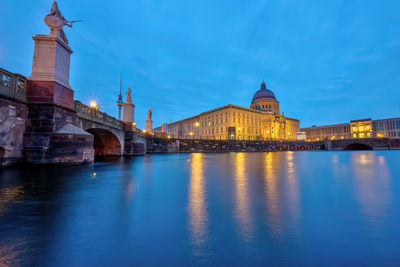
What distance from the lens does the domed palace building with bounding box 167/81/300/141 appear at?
257 ft

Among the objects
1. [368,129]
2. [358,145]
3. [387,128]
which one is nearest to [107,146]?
[358,145]

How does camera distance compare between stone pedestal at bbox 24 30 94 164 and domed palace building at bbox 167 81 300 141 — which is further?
domed palace building at bbox 167 81 300 141

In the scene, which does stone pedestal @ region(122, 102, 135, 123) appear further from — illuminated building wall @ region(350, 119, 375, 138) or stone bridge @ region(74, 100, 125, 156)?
illuminated building wall @ region(350, 119, 375, 138)

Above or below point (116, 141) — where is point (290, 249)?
below

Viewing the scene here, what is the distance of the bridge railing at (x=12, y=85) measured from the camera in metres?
8.42

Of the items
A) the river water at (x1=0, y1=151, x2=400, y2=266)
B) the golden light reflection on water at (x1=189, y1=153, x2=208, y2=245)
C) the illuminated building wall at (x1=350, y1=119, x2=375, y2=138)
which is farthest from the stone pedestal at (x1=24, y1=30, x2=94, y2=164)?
the illuminated building wall at (x1=350, y1=119, x2=375, y2=138)

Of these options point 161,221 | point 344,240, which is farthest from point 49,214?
point 344,240

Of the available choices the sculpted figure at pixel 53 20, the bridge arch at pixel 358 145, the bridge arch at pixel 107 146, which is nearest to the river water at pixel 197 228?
the sculpted figure at pixel 53 20

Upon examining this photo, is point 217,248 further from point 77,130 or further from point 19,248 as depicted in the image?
point 77,130

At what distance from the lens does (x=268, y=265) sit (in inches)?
78.0

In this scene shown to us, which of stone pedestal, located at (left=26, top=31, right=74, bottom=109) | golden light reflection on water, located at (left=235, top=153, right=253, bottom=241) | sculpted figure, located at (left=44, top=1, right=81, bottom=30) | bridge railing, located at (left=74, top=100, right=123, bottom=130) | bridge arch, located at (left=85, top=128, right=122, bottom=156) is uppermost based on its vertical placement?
sculpted figure, located at (left=44, top=1, right=81, bottom=30)

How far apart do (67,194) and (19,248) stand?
302cm

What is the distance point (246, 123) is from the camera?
83.2m

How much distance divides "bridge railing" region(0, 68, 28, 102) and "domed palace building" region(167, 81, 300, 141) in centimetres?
6105
